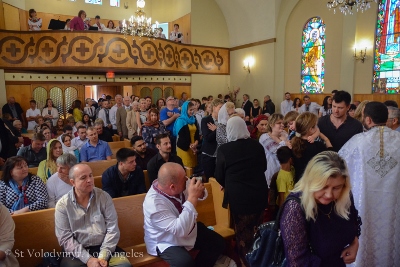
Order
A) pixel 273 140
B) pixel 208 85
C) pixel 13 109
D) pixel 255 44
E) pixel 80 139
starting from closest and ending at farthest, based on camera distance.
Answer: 1. pixel 273 140
2. pixel 80 139
3. pixel 13 109
4. pixel 255 44
5. pixel 208 85

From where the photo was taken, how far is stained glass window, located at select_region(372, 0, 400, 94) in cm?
892

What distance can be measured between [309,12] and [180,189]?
10843mm

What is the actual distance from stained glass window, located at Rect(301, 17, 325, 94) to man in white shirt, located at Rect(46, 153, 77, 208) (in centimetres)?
988

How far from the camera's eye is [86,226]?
251cm

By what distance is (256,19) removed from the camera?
40.1 ft

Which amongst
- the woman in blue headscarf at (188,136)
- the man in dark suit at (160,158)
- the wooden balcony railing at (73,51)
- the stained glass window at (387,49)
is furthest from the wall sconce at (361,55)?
the man in dark suit at (160,158)

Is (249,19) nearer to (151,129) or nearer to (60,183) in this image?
(151,129)

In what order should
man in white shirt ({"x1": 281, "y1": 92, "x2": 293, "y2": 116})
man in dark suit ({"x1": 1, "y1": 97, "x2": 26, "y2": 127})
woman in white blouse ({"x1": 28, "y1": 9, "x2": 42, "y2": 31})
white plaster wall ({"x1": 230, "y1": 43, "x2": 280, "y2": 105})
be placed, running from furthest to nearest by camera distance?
white plaster wall ({"x1": 230, "y1": 43, "x2": 280, "y2": 105}) < man in white shirt ({"x1": 281, "y1": 92, "x2": 293, "y2": 116}) < woman in white blouse ({"x1": 28, "y1": 9, "x2": 42, "y2": 31}) < man in dark suit ({"x1": 1, "y1": 97, "x2": 26, "y2": 127})

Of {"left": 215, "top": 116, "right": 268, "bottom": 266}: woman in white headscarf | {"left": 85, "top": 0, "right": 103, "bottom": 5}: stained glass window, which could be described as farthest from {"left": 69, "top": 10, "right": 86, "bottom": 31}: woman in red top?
{"left": 215, "top": 116, "right": 268, "bottom": 266}: woman in white headscarf

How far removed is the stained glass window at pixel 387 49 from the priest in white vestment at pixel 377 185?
7760 millimetres

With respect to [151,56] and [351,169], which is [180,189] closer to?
[351,169]

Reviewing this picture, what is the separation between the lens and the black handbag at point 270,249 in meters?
1.75

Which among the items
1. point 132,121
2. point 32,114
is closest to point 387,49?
point 132,121

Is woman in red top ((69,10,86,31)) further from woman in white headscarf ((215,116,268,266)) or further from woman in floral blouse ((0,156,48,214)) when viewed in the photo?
woman in white headscarf ((215,116,268,266))
